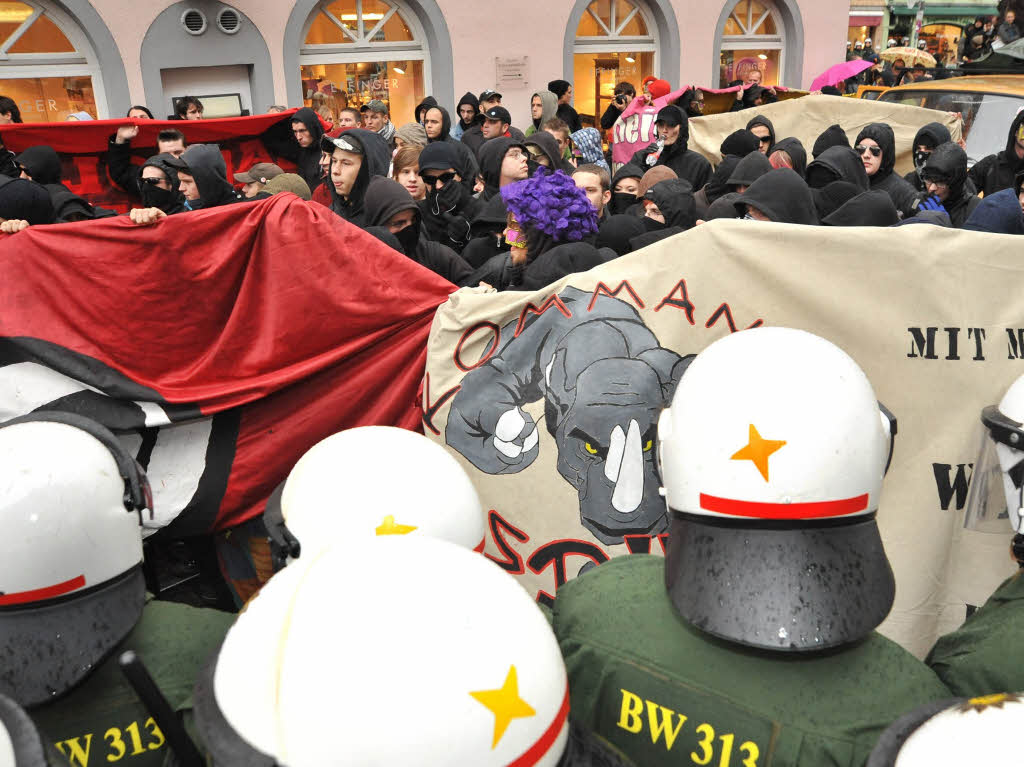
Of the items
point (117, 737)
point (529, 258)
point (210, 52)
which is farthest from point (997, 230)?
point (210, 52)

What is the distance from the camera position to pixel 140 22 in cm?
1129

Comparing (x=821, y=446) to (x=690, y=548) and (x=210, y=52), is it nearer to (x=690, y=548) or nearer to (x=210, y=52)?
(x=690, y=548)

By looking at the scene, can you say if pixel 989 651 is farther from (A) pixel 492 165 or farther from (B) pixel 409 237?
(A) pixel 492 165

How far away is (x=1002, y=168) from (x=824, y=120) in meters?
2.34

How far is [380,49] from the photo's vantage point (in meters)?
13.7

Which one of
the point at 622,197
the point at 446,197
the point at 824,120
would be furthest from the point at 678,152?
the point at 446,197

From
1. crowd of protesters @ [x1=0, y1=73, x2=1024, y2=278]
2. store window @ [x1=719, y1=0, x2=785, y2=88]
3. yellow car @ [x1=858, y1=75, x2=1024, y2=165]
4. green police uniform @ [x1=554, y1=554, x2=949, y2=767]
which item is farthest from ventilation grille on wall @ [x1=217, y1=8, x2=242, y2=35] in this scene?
green police uniform @ [x1=554, y1=554, x2=949, y2=767]

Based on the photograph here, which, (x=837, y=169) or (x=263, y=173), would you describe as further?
(x=263, y=173)

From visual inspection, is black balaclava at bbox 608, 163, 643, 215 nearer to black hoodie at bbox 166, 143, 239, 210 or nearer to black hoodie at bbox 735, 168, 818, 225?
black hoodie at bbox 735, 168, 818, 225

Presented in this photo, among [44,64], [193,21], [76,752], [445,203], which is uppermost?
[193,21]

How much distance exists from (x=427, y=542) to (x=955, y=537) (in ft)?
6.81

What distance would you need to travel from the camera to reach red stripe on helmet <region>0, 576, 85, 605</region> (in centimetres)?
184

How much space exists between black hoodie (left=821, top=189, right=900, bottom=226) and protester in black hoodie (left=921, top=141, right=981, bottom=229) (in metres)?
1.39

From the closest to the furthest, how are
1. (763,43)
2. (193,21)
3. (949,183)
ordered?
1. (949,183)
2. (193,21)
3. (763,43)
